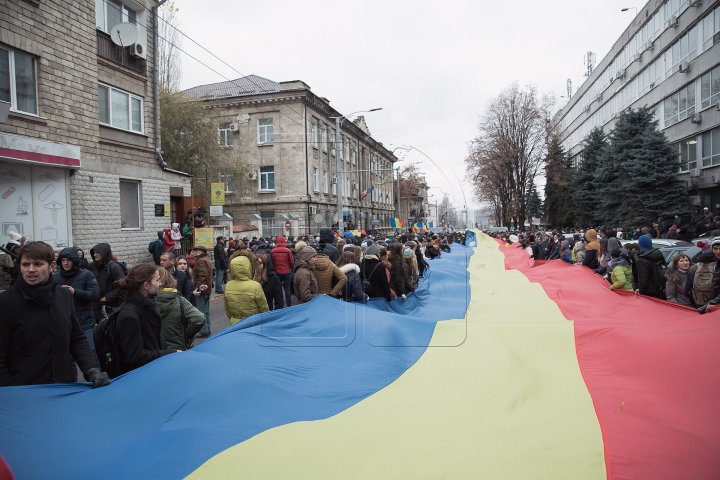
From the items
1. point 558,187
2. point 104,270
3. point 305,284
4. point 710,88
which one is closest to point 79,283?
point 104,270

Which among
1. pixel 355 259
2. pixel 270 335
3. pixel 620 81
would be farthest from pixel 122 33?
pixel 620 81

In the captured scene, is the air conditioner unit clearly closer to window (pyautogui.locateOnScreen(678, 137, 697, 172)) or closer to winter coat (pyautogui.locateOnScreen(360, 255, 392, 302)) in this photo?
winter coat (pyautogui.locateOnScreen(360, 255, 392, 302))

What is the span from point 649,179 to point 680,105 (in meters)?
6.63

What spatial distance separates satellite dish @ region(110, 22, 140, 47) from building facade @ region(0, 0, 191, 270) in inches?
4.7

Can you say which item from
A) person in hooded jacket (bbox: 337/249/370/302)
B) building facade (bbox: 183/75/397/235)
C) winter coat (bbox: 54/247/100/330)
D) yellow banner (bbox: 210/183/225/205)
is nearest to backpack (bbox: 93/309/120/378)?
winter coat (bbox: 54/247/100/330)

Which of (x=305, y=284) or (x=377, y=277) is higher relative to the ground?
(x=305, y=284)

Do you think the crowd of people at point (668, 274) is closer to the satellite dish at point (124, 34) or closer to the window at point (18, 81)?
the window at point (18, 81)

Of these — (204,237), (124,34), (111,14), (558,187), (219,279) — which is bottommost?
(219,279)

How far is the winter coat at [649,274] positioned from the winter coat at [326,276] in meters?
5.01

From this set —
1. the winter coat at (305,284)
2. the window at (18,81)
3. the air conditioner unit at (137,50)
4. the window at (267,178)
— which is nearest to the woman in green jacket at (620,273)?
the winter coat at (305,284)

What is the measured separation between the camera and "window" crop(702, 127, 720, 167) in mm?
24234

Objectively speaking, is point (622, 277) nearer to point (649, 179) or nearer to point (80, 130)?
point (80, 130)

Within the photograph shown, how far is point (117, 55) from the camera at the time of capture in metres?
15.6

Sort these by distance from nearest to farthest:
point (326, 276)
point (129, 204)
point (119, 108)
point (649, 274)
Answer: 1. point (326, 276)
2. point (649, 274)
3. point (119, 108)
4. point (129, 204)
